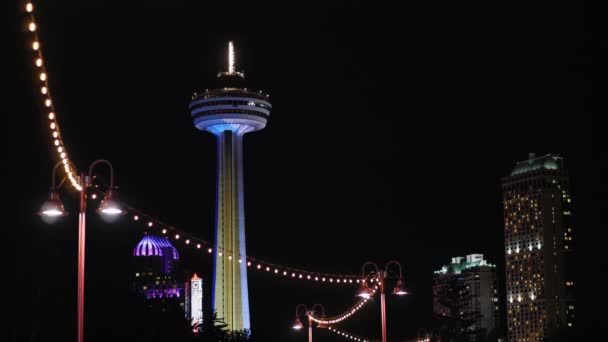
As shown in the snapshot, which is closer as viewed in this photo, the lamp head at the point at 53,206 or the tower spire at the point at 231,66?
the lamp head at the point at 53,206

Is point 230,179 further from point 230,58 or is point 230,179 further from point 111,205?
point 111,205

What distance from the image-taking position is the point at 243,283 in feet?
487

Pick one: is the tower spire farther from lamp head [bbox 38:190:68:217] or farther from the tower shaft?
lamp head [bbox 38:190:68:217]

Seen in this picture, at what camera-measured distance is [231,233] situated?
146 m

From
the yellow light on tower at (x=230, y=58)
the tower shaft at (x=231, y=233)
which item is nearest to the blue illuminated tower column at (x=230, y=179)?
the tower shaft at (x=231, y=233)

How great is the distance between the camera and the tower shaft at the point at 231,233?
14550cm

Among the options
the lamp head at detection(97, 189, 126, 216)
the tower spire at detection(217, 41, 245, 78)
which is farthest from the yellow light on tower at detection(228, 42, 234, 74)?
the lamp head at detection(97, 189, 126, 216)

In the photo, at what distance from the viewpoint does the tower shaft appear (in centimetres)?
14550

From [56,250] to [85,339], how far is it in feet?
35.3

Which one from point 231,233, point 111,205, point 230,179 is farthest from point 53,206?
point 231,233

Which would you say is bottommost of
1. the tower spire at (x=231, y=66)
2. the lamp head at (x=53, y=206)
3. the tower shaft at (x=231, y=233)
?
the lamp head at (x=53, y=206)

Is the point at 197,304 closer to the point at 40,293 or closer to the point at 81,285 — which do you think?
the point at 40,293

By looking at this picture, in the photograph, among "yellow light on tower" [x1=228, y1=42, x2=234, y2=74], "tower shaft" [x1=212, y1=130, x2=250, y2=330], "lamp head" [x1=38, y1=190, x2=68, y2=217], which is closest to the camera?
"lamp head" [x1=38, y1=190, x2=68, y2=217]

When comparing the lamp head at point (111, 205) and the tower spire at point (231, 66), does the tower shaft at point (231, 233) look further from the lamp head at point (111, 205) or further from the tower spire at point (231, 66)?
the lamp head at point (111, 205)
